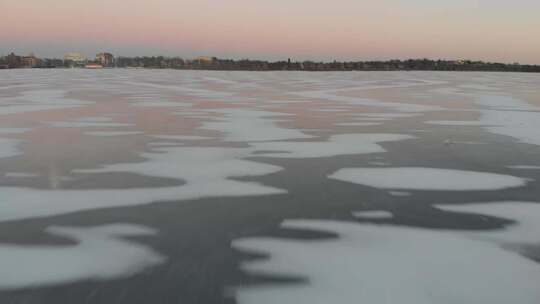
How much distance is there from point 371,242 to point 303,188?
3.35 feet

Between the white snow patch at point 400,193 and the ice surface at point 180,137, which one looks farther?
the ice surface at point 180,137

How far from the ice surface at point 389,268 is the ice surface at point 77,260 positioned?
1.48 feet

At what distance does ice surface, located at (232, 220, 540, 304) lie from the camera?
1.83m

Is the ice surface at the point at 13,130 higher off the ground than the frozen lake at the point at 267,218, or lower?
higher

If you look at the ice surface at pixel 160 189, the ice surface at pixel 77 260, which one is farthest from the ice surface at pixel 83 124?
the ice surface at pixel 77 260

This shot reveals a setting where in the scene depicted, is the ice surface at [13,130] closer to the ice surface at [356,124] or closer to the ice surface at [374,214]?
the ice surface at [356,124]


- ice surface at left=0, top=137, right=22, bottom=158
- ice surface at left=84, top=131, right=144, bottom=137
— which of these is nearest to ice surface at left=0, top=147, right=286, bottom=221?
ice surface at left=0, top=137, right=22, bottom=158

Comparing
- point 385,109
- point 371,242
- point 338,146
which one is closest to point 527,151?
point 338,146

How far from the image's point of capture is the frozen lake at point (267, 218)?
1905 millimetres

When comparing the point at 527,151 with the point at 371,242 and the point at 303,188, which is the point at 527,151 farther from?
the point at 371,242

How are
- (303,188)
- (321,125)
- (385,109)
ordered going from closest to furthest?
(303,188) → (321,125) → (385,109)

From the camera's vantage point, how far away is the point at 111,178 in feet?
11.5

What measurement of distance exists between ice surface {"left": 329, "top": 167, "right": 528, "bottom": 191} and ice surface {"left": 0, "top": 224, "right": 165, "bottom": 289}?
1.70m

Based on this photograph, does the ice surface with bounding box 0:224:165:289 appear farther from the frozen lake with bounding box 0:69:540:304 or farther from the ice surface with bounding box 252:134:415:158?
the ice surface with bounding box 252:134:415:158
